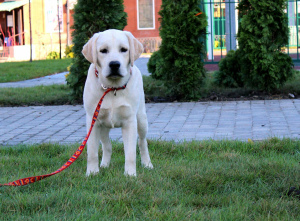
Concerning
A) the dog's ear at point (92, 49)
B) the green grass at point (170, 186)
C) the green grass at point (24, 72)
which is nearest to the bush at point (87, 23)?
the green grass at point (170, 186)

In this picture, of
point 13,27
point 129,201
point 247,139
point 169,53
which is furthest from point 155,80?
point 13,27

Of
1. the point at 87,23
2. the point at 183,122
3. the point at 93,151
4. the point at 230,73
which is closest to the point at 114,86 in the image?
the point at 93,151

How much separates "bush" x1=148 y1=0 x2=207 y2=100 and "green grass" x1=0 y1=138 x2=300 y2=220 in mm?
3834

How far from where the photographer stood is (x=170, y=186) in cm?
350

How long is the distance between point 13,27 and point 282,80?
27120mm

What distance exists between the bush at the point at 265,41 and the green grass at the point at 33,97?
12.2 feet

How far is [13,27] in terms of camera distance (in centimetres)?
3198

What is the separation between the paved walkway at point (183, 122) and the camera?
18.7ft

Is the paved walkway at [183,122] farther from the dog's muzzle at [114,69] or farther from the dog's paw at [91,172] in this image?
the dog's muzzle at [114,69]

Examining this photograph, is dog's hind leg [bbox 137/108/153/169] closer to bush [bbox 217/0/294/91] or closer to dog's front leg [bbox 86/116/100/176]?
dog's front leg [bbox 86/116/100/176]

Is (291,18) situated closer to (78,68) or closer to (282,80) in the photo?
(282,80)

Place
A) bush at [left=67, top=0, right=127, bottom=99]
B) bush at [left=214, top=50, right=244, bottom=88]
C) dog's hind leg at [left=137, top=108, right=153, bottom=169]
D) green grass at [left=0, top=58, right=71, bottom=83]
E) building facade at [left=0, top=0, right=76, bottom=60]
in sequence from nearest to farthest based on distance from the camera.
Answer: dog's hind leg at [left=137, top=108, right=153, bottom=169]
bush at [left=67, top=0, right=127, bottom=99]
bush at [left=214, top=50, right=244, bottom=88]
green grass at [left=0, top=58, right=71, bottom=83]
building facade at [left=0, top=0, right=76, bottom=60]

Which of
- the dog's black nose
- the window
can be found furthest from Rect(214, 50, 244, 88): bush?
the window

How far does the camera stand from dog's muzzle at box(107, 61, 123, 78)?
347 cm
